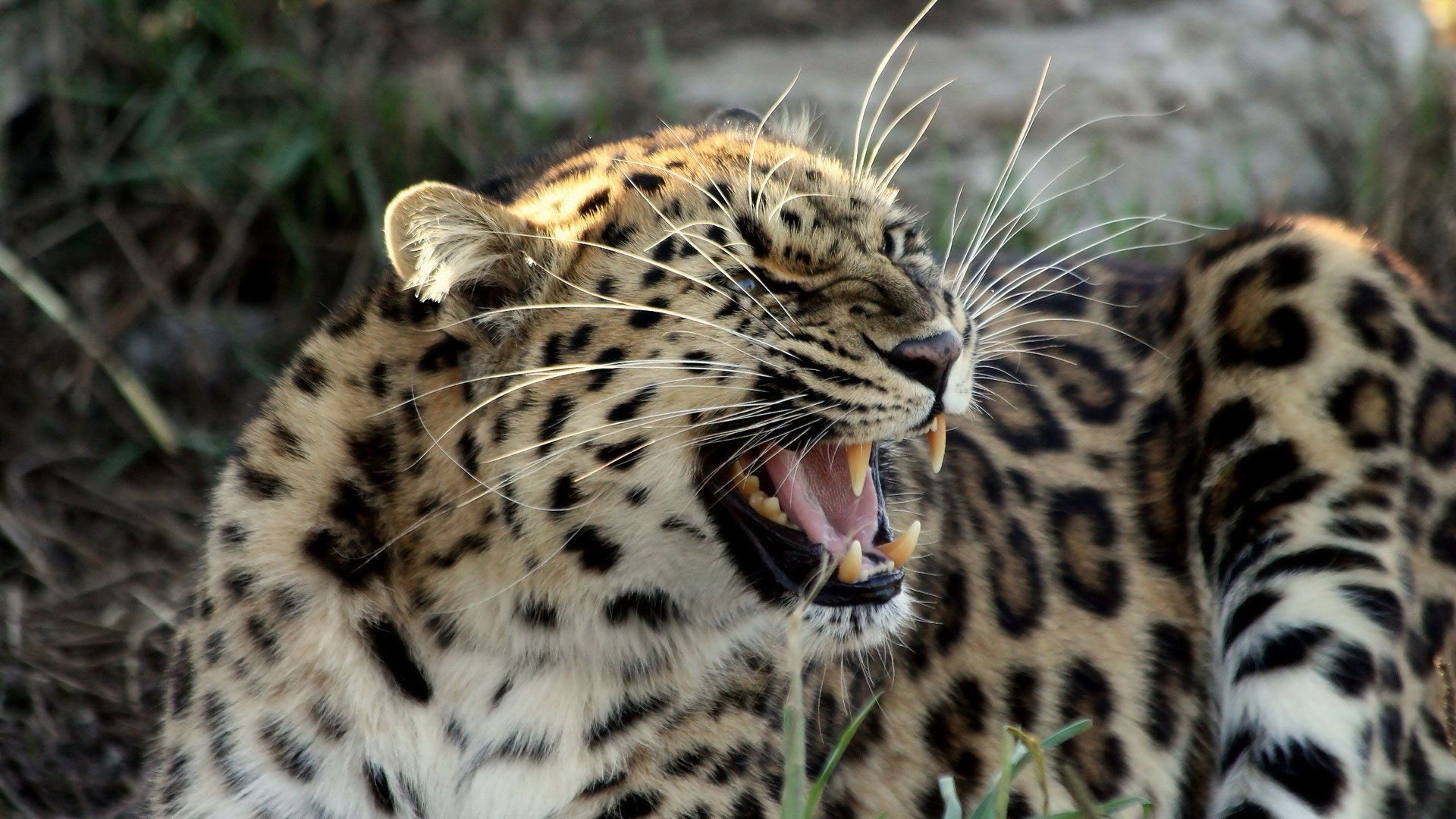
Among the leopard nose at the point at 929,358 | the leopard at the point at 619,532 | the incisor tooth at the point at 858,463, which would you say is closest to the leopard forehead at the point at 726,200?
the leopard at the point at 619,532

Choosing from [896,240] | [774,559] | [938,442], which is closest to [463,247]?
[774,559]

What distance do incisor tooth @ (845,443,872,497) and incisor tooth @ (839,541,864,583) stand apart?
169mm

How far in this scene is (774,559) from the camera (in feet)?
12.2

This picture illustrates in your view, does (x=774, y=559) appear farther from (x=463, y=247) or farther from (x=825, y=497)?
(x=463, y=247)

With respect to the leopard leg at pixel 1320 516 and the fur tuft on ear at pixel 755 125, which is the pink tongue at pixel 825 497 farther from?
the leopard leg at pixel 1320 516

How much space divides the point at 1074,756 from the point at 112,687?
3.46 metres

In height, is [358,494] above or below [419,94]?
above

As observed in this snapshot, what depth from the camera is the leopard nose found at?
3.61 m

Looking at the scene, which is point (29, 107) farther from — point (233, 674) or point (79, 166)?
point (233, 674)

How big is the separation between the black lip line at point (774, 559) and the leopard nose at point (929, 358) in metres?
0.46

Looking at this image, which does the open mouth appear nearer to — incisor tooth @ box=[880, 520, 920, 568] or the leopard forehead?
incisor tooth @ box=[880, 520, 920, 568]

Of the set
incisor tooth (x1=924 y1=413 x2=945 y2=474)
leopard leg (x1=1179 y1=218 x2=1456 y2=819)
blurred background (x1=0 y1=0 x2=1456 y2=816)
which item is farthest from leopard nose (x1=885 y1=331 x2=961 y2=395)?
blurred background (x1=0 y1=0 x2=1456 y2=816)

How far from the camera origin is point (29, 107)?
7.87 m

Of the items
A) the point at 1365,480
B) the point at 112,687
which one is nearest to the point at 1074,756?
the point at 1365,480
